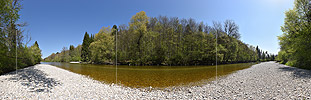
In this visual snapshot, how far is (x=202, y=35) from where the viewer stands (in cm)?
2775

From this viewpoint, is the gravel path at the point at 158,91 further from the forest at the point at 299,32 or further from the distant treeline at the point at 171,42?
the distant treeline at the point at 171,42

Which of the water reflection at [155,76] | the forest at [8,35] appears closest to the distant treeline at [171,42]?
the water reflection at [155,76]

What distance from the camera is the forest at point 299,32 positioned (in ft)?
38.7

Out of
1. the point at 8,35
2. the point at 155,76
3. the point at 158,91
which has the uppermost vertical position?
the point at 8,35

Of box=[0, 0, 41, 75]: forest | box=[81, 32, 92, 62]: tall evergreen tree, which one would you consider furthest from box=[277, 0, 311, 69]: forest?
box=[81, 32, 92, 62]: tall evergreen tree

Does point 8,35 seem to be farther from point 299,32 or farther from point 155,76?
point 299,32

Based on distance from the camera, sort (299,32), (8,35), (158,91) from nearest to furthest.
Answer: (158,91) < (8,35) < (299,32)

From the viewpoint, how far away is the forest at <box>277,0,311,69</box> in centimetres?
1180

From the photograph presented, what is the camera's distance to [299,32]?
13070 millimetres

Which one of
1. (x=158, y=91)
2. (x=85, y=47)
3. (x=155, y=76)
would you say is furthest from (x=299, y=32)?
(x=85, y=47)

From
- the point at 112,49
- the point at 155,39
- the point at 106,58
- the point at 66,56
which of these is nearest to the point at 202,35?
the point at 155,39

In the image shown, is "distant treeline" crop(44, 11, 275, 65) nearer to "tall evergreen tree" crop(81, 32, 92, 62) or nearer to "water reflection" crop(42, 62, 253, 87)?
"water reflection" crop(42, 62, 253, 87)

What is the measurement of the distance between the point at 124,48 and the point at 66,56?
44743 mm

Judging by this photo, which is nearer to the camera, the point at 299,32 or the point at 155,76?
the point at 155,76
